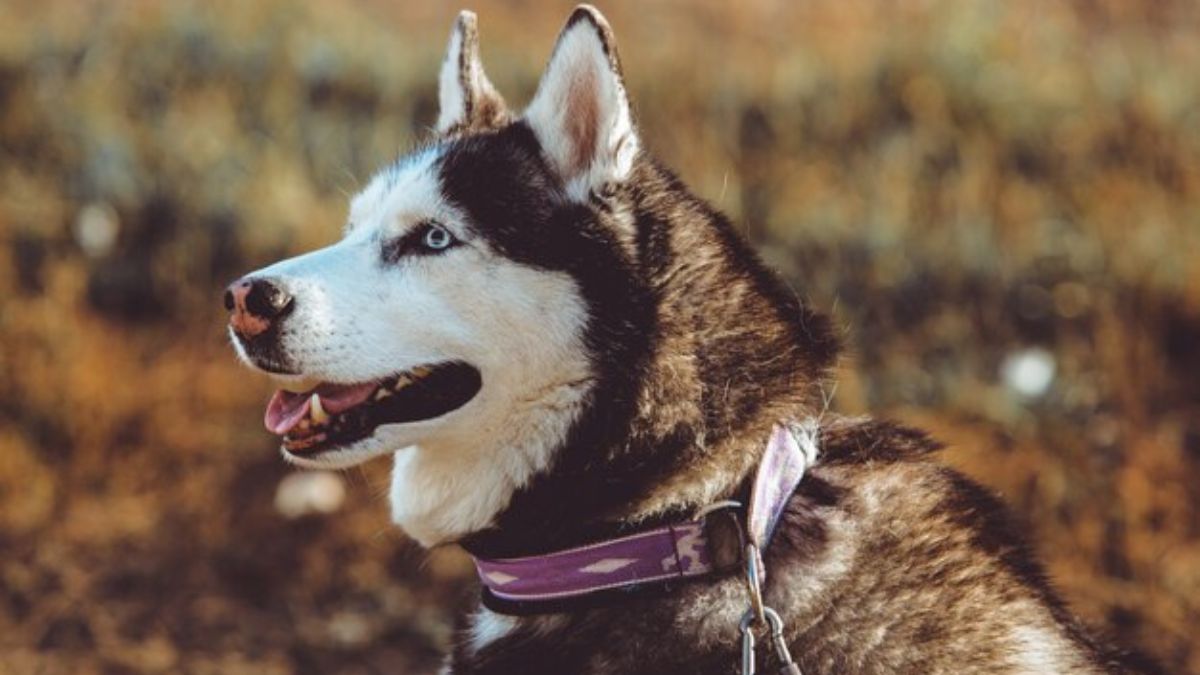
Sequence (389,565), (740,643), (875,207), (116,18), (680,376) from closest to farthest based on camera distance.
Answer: (740,643) < (680,376) < (389,565) < (875,207) < (116,18)

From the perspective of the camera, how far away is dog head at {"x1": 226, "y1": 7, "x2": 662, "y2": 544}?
2523mm

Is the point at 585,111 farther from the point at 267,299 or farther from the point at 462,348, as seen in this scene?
the point at 267,299

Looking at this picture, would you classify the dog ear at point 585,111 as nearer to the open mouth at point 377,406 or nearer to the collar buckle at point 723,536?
the open mouth at point 377,406

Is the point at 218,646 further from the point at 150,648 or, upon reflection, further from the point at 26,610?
the point at 26,610

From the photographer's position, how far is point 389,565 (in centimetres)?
488

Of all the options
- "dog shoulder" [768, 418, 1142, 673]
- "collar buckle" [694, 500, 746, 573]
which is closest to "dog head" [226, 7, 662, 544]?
"collar buckle" [694, 500, 746, 573]

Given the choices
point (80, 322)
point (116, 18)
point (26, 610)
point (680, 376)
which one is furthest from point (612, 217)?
point (116, 18)

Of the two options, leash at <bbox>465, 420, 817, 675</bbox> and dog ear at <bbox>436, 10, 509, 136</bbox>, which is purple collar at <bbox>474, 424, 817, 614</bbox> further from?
dog ear at <bbox>436, 10, 509, 136</bbox>

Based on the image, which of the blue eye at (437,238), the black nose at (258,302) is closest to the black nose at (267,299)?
the black nose at (258,302)

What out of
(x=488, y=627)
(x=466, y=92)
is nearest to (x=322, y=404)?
(x=488, y=627)

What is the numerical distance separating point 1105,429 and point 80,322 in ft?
12.1

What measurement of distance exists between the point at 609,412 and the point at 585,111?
1.82ft

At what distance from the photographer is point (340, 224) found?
243 inches

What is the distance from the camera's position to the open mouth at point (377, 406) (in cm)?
255
